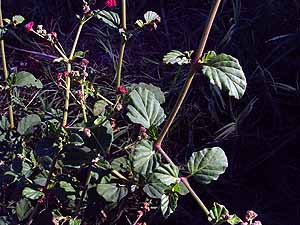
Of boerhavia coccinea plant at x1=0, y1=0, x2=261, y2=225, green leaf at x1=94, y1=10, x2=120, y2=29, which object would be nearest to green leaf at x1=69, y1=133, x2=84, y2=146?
boerhavia coccinea plant at x1=0, y1=0, x2=261, y2=225

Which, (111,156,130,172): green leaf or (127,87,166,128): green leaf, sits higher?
Answer: (127,87,166,128): green leaf

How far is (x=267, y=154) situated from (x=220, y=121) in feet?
0.79

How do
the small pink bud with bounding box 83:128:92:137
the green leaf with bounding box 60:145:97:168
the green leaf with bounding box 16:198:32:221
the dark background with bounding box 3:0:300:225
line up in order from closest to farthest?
the small pink bud with bounding box 83:128:92:137
the green leaf with bounding box 60:145:97:168
the green leaf with bounding box 16:198:32:221
the dark background with bounding box 3:0:300:225

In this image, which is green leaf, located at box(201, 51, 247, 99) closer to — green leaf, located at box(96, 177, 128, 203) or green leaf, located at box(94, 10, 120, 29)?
green leaf, located at box(94, 10, 120, 29)

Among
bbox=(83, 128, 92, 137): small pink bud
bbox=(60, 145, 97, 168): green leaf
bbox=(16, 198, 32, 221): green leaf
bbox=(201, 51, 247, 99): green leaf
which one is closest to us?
bbox=(201, 51, 247, 99): green leaf

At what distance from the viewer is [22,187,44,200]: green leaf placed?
158 cm

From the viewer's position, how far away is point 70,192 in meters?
1.61

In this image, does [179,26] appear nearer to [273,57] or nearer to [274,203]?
[273,57]

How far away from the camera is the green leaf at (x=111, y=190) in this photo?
1.53 metres

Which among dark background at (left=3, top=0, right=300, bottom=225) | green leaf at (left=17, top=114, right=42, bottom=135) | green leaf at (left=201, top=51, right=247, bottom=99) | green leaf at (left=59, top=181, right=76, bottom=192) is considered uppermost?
green leaf at (left=201, top=51, right=247, bottom=99)

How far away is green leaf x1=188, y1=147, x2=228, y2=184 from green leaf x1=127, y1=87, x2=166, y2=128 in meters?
0.15

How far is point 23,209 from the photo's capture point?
1687mm

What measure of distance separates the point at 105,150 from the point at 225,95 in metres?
0.97

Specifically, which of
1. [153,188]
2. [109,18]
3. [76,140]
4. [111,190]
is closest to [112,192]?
[111,190]
